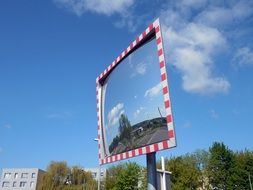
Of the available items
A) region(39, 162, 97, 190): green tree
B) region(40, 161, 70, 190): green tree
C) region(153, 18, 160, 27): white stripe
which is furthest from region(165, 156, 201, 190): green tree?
region(153, 18, 160, 27): white stripe

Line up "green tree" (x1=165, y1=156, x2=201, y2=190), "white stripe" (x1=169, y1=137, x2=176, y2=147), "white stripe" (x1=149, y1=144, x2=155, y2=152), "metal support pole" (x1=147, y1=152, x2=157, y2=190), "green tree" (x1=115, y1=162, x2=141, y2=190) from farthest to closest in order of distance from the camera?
"green tree" (x1=165, y1=156, x2=201, y2=190)
"green tree" (x1=115, y1=162, x2=141, y2=190)
"metal support pole" (x1=147, y1=152, x2=157, y2=190)
"white stripe" (x1=149, y1=144, x2=155, y2=152)
"white stripe" (x1=169, y1=137, x2=176, y2=147)

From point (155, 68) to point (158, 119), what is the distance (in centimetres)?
85

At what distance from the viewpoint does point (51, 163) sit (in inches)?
2564

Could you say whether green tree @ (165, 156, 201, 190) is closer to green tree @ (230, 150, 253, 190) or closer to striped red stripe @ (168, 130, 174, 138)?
green tree @ (230, 150, 253, 190)

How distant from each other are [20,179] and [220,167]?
59151 millimetres

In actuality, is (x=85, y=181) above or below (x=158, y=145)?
above

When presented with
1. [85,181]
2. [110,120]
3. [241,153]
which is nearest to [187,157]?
[241,153]

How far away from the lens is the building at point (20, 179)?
297ft

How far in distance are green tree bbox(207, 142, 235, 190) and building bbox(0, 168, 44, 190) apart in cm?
5179

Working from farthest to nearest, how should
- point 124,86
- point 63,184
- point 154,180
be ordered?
point 63,184, point 124,86, point 154,180

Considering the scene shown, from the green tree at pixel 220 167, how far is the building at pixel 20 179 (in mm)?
51794

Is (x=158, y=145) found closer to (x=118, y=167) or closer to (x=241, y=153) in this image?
(x=118, y=167)

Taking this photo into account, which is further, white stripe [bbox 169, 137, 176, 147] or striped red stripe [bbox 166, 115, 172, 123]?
striped red stripe [bbox 166, 115, 172, 123]

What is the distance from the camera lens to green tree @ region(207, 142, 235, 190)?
59.5m
